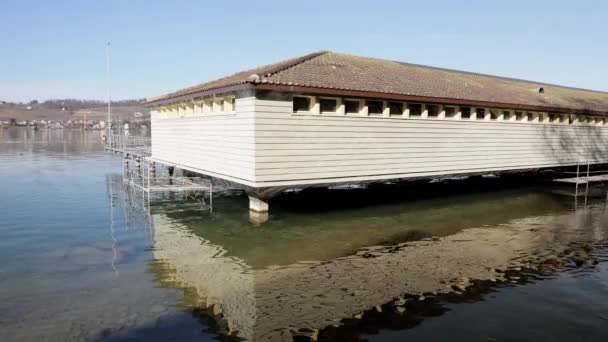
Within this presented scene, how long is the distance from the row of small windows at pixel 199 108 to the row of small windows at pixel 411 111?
258 centimetres

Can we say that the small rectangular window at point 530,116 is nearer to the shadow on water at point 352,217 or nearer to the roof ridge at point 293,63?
the shadow on water at point 352,217

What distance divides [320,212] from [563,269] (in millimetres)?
8424

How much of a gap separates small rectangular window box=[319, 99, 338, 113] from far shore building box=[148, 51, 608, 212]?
33 millimetres

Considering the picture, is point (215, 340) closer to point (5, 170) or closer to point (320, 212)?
point (320, 212)

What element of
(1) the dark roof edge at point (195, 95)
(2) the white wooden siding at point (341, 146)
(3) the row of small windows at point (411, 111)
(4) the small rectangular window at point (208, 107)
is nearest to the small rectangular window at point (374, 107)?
(3) the row of small windows at point (411, 111)

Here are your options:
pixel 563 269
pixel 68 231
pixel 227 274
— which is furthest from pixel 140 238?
pixel 563 269

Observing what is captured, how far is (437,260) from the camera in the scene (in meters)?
10.9

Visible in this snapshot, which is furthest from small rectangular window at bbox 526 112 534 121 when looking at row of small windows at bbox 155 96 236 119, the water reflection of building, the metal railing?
the metal railing

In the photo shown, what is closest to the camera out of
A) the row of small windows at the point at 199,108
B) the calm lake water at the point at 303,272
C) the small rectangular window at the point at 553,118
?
the calm lake water at the point at 303,272

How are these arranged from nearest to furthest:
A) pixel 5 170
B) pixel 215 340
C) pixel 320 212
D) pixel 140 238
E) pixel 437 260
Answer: pixel 215 340 < pixel 437 260 < pixel 140 238 < pixel 320 212 < pixel 5 170

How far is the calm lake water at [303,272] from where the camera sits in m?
7.17

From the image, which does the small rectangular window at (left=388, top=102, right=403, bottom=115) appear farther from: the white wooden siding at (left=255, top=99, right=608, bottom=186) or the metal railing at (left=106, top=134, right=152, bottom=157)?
the metal railing at (left=106, top=134, right=152, bottom=157)

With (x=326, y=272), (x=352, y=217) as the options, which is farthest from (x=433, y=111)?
(x=326, y=272)

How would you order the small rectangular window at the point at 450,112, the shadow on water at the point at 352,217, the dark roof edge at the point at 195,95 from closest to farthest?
the shadow on water at the point at 352,217 → the dark roof edge at the point at 195,95 → the small rectangular window at the point at 450,112
